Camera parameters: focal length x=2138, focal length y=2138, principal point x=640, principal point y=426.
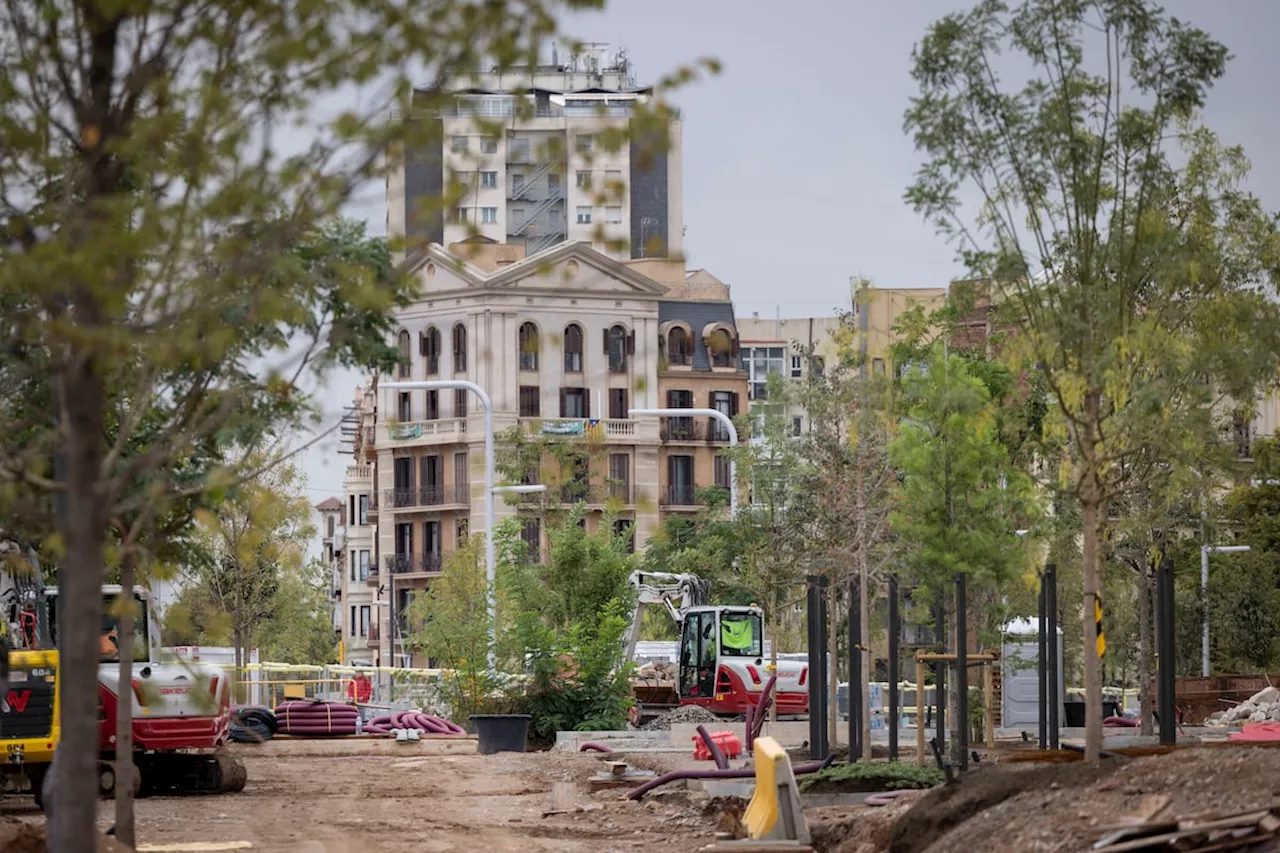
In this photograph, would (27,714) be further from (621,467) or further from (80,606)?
(621,467)

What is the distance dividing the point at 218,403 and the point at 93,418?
1.47 metres

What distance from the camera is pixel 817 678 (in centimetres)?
2853

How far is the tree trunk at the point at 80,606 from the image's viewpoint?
11.3 metres

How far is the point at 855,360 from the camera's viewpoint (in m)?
34.4

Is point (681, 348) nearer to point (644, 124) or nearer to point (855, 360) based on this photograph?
point (855, 360)

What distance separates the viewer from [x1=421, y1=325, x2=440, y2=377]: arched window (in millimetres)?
98312

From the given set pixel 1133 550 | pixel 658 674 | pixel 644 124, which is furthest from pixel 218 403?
pixel 658 674


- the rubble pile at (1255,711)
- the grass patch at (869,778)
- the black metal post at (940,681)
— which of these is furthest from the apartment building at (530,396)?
the grass patch at (869,778)

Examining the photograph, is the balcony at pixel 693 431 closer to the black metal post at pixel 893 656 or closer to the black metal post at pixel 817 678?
the black metal post at pixel 817 678

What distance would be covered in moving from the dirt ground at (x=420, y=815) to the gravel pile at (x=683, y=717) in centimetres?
1111

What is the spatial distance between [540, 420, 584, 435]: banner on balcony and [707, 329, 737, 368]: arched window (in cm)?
1205

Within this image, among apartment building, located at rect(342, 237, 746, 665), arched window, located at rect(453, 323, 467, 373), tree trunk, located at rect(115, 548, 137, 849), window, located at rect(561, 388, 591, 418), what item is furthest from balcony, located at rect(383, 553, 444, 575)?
tree trunk, located at rect(115, 548, 137, 849)

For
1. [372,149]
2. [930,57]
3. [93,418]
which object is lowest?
[93,418]

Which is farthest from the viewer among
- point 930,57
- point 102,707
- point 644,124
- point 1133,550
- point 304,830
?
point 1133,550
